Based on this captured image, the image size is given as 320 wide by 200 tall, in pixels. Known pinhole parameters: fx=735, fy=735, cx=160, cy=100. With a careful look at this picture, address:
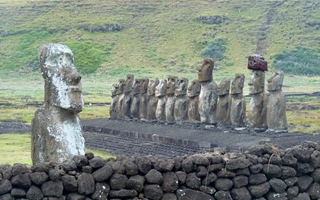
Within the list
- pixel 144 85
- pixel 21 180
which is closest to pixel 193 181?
pixel 21 180

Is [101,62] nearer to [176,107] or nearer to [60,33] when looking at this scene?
[60,33]

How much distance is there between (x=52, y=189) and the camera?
8945 mm

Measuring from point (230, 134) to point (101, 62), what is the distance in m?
56.7

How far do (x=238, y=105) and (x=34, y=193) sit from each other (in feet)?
40.1

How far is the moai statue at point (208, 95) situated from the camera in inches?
854

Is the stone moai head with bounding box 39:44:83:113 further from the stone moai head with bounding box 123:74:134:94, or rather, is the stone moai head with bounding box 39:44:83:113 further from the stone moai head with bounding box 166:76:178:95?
the stone moai head with bounding box 123:74:134:94

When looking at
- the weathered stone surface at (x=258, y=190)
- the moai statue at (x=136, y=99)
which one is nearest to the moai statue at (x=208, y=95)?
the moai statue at (x=136, y=99)

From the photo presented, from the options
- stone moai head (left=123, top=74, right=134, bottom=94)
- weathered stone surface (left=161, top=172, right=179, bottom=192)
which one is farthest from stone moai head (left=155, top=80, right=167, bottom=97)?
weathered stone surface (left=161, top=172, right=179, bottom=192)

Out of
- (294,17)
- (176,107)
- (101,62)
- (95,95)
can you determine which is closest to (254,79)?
(176,107)

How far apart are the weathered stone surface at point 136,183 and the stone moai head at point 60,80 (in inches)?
51.7

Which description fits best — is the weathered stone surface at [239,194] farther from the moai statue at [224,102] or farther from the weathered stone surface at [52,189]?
the moai statue at [224,102]

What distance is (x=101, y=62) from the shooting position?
75312 mm

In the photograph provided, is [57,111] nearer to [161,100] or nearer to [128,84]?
[161,100]

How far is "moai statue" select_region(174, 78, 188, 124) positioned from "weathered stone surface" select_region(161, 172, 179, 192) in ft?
44.8
